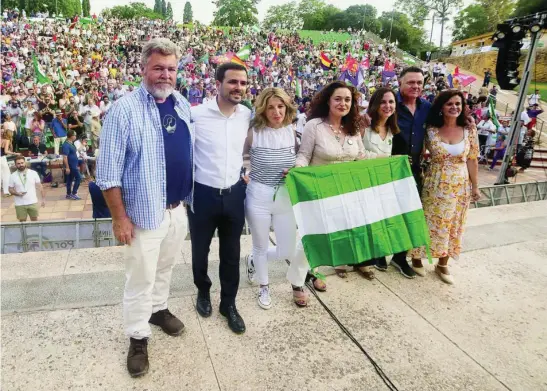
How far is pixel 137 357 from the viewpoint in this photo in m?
2.19

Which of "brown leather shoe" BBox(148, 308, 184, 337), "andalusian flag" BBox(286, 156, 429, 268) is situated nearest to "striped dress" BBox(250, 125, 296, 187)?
"andalusian flag" BBox(286, 156, 429, 268)

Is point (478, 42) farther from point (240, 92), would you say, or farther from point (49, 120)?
point (240, 92)

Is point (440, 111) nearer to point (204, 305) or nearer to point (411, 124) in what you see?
point (411, 124)

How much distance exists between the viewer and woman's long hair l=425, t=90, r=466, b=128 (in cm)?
324

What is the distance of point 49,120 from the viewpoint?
11.0 m

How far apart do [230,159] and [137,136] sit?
640mm

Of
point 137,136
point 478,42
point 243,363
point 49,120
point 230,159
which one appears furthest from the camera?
point 478,42

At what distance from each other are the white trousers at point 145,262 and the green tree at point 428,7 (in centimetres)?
6160

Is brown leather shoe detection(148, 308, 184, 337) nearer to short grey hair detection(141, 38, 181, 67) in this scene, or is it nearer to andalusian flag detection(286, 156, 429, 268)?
andalusian flag detection(286, 156, 429, 268)

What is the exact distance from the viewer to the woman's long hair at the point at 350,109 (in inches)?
114

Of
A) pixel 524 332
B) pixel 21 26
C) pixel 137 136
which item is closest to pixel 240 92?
pixel 137 136

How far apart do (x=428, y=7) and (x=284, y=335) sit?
70.2 meters

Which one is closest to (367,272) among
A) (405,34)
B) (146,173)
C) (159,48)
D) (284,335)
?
(284,335)

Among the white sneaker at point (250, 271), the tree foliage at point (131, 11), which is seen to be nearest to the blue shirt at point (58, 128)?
the white sneaker at point (250, 271)
